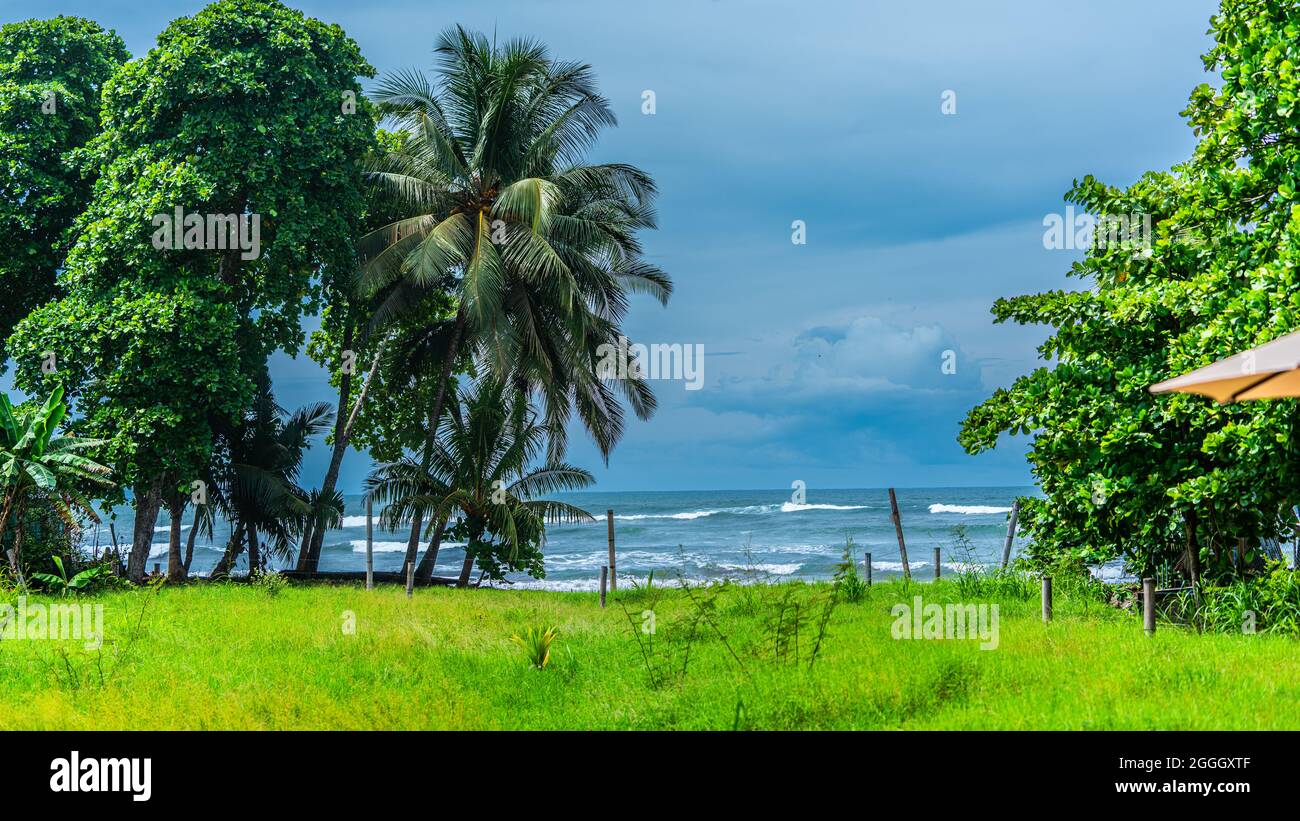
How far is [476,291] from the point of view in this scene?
1838 centimetres

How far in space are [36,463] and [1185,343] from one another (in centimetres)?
1657

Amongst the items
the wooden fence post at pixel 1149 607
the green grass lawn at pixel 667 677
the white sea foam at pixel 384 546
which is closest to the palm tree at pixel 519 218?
the green grass lawn at pixel 667 677

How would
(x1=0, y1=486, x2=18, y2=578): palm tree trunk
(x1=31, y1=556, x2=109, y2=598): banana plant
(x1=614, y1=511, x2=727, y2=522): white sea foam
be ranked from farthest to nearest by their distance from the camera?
(x1=614, y1=511, x2=727, y2=522): white sea foam → (x1=31, y1=556, x2=109, y2=598): banana plant → (x1=0, y1=486, x2=18, y2=578): palm tree trunk

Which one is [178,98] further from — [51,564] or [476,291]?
[51,564]

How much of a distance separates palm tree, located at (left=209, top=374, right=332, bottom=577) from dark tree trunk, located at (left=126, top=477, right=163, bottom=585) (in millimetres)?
2039

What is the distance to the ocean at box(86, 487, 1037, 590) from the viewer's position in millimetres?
42750

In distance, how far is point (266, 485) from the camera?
2123 centimetres

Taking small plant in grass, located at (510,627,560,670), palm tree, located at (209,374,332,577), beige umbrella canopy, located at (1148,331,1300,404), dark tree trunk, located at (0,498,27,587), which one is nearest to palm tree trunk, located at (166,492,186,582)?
palm tree, located at (209,374,332,577)

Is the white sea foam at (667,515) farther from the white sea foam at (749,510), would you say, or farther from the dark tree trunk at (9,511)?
the dark tree trunk at (9,511)

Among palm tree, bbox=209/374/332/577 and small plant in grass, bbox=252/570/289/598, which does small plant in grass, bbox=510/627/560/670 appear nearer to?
small plant in grass, bbox=252/570/289/598

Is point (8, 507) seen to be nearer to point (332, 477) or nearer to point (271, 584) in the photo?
point (271, 584)

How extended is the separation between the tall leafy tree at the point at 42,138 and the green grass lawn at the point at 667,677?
10781mm

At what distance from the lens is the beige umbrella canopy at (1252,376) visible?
5555 millimetres
